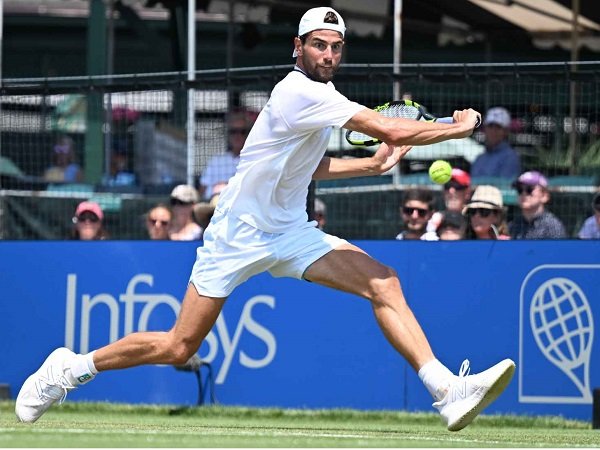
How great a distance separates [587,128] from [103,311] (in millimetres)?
4068

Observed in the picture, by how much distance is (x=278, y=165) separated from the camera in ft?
28.0

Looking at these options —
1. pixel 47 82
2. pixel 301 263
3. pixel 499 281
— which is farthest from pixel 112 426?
pixel 47 82

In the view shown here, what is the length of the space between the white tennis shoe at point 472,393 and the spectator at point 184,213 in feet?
14.9

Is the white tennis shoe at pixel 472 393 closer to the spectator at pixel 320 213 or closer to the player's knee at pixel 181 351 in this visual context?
the player's knee at pixel 181 351

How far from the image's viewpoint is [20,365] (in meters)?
12.1

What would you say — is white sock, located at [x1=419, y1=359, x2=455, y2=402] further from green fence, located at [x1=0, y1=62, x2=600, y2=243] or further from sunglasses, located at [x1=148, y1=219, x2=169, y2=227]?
sunglasses, located at [x1=148, y1=219, x2=169, y2=227]

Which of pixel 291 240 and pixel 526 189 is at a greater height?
pixel 526 189

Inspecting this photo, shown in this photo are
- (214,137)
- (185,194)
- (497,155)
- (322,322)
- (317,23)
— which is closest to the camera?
(317,23)

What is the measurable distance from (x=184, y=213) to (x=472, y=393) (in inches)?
187

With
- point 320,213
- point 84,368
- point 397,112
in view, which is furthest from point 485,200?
point 84,368

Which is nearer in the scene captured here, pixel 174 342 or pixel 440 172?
pixel 174 342

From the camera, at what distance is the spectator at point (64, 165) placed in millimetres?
13445

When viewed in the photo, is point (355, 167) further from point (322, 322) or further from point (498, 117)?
point (498, 117)

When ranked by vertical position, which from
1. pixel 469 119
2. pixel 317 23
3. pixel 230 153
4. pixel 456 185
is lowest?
pixel 456 185
